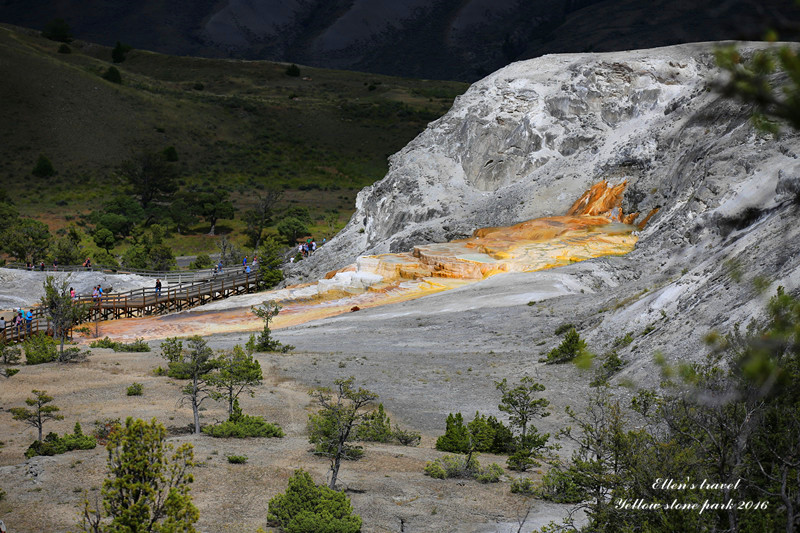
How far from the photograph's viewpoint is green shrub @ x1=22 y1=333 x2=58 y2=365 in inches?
1081

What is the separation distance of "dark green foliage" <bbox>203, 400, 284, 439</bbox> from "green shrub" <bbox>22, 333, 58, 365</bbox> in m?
12.4

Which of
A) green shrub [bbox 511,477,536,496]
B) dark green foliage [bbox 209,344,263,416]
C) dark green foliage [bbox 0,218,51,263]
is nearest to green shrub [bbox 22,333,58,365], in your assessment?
dark green foliage [bbox 209,344,263,416]

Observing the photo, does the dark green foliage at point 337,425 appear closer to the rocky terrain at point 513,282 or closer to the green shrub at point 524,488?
the rocky terrain at point 513,282

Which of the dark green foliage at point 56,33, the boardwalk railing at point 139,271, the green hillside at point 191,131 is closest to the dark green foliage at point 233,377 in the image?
the boardwalk railing at point 139,271

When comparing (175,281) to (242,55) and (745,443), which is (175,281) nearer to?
(745,443)

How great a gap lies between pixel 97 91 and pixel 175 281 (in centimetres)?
5782

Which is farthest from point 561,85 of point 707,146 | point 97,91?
point 97,91

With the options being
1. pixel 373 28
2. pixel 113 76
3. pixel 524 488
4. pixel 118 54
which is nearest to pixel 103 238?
pixel 113 76

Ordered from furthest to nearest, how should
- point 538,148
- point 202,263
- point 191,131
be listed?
point 191,131 < point 202,263 < point 538,148

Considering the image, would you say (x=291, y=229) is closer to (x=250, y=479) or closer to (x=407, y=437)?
(x=407, y=437)

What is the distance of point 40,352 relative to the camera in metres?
27.9

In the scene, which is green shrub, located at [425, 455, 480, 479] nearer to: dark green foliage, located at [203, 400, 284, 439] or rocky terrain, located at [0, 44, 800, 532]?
rocky terrain, located at [0, 44, 800, 532]

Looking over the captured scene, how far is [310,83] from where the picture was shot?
13038 cm

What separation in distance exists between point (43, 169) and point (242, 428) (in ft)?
256
